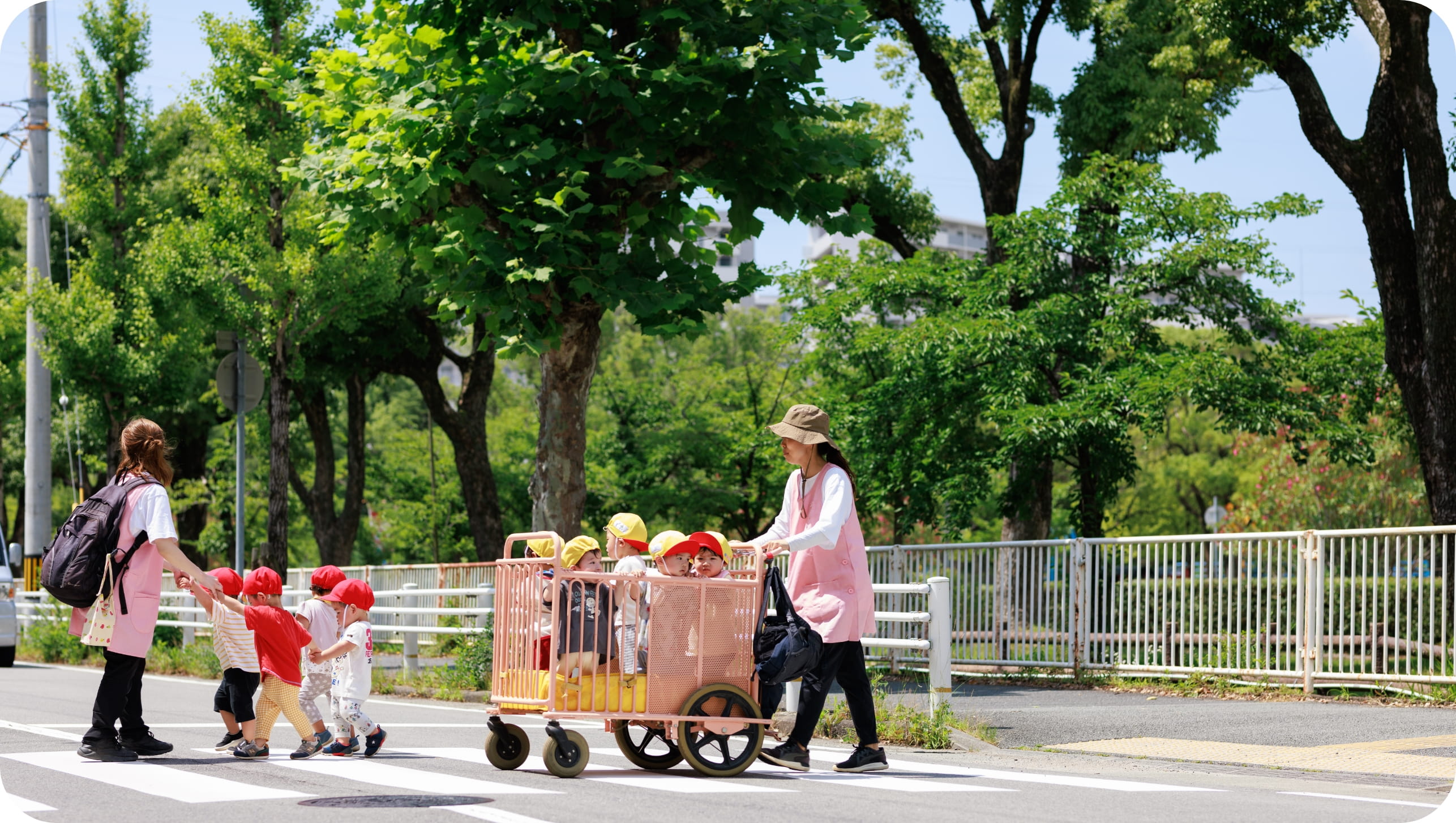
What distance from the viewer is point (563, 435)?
48.5 feet

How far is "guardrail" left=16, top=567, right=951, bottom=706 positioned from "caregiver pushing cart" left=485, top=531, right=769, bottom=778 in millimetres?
2666

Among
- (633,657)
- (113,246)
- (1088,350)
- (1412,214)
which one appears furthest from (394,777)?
(113,246)

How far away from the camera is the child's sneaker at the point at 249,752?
28.7 ft

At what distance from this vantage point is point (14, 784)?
24.0ft

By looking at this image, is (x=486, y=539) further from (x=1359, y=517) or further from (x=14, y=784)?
(x=14, y=784)

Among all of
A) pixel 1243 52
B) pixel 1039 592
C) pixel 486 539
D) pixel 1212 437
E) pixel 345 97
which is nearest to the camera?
pixel 345 97

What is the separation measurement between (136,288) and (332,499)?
1020 cm

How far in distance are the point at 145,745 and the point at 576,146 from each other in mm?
6851

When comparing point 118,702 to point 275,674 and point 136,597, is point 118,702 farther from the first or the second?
point 275,674

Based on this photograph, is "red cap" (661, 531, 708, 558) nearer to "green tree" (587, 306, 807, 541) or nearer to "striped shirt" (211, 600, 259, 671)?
"striped shirt" (211, 600, 259, 671)

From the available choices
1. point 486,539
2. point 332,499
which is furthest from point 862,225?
point 332,499

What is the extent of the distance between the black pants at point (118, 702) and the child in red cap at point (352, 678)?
1.05 m

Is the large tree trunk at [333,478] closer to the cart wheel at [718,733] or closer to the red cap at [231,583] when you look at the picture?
the red cap at [231,583]

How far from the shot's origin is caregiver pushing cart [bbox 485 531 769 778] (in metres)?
7.50
